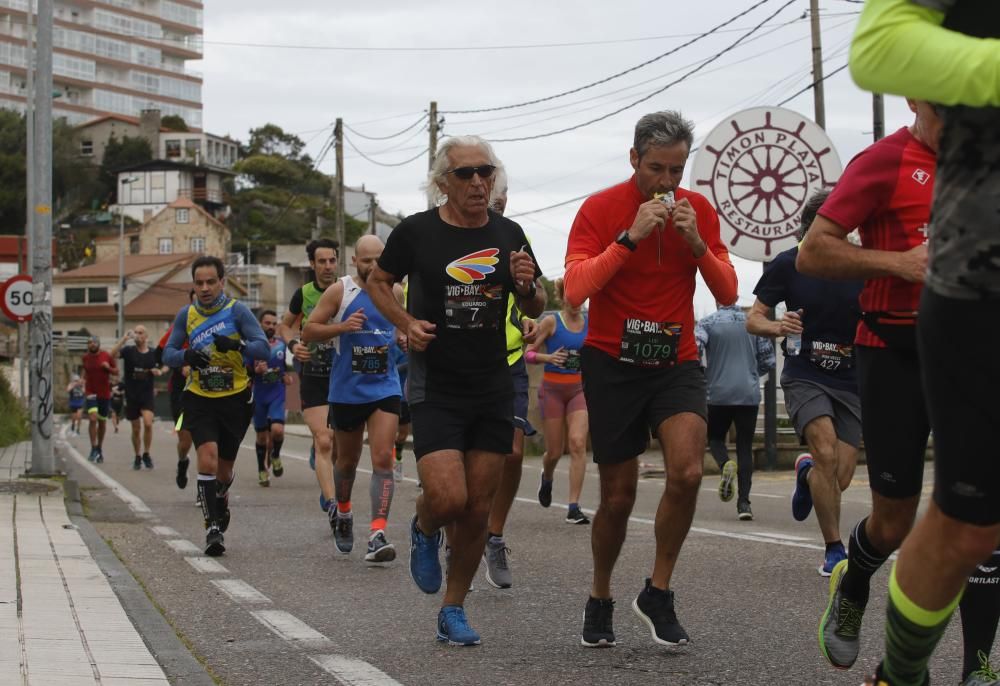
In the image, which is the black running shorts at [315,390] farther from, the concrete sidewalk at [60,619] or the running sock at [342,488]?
the running sock at [342,488]

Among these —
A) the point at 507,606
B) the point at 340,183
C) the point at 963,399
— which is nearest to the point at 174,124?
the point at 340,183

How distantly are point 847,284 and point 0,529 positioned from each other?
5777 millimetres

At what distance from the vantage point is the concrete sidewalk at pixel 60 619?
5484 millimetres

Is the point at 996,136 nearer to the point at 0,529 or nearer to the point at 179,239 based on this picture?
the point at 0,529

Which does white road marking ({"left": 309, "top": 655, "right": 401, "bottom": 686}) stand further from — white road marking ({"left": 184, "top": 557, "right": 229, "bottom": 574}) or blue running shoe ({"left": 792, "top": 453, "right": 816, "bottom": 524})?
blue running shoe ({"left": 792, "top": 453, "right": 816, "bottom": 524})

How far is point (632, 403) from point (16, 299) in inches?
621

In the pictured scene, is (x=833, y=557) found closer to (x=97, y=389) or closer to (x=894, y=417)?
(x=894, y=417)

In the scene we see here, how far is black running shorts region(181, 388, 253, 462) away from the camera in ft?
34.3

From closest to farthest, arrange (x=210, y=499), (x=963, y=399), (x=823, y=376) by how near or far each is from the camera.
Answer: (x=963, y=399)
(x=823, y=376)
(x=210, y=499)

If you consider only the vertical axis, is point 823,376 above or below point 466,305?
below

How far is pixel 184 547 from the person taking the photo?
1074 cm

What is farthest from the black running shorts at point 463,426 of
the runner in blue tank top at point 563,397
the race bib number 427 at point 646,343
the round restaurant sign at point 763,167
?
the round restaurant sign at point 763,167

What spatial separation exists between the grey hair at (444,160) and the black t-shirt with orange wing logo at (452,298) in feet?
0.75

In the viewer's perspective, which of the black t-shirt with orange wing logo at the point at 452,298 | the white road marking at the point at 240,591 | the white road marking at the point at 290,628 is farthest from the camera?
the white road marking at the point at 240,591
